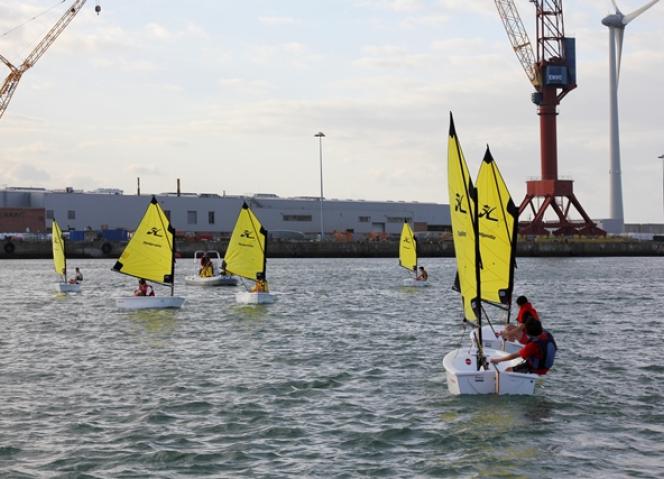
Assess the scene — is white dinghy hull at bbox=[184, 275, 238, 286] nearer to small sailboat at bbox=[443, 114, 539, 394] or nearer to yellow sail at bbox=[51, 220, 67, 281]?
yellow sail at bbox=[51, 220, 67, 281]

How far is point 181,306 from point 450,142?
92.3ft

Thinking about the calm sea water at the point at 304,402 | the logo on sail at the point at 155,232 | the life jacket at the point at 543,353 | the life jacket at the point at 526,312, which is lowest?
the calm sea water at the point at 304,402

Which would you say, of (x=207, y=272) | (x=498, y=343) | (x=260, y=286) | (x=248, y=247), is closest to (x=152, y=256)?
(x=260, y=286)

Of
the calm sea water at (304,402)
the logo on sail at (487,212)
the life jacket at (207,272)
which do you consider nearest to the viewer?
the calm sea water at (304,402)

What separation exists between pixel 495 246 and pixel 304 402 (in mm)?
10327

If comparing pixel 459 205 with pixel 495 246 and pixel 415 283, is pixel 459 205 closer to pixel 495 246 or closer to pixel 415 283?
pixel 495 246

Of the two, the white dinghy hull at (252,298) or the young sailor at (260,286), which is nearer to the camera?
the white dinghy hull at (252,298)

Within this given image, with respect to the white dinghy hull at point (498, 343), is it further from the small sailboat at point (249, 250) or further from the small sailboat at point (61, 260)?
the small sailboat at point (61, 260)

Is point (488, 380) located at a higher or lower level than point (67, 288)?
lower

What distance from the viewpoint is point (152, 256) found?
51156 mm

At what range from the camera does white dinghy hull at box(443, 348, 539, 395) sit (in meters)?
24.0

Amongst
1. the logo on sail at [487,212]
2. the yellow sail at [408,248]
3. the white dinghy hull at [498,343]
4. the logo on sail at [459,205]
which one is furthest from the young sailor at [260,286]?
the logo on sail at [459,205]

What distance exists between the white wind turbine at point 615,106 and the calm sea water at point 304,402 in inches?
4707

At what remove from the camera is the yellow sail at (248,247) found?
55531 millimetres
